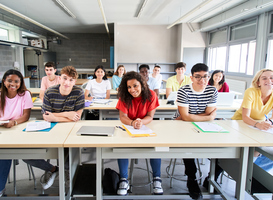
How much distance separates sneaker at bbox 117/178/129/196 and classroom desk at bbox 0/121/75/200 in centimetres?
50

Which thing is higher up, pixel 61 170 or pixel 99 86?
pixel 99 86

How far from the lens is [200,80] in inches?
84.2

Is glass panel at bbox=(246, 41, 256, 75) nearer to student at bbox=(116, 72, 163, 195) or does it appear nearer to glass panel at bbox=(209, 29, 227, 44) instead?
glass panel at bbox=(209, 29, 227, 44)

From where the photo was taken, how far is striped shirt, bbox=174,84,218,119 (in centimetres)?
217

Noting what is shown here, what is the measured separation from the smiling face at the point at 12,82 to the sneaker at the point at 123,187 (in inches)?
53.8

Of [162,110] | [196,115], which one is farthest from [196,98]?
[162,110]

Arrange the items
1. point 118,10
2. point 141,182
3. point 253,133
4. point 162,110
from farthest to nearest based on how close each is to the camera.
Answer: point 118,10 → point 162,110 → point 141,182 → point 253,133

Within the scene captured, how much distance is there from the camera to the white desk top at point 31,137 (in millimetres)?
1514

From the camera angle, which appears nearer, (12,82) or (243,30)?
(12,82)

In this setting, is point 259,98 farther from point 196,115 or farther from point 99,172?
point 99,172

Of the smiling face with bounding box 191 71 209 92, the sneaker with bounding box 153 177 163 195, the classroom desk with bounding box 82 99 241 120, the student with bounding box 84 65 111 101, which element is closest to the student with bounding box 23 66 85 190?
the classroom desk with bounding box 82 99 241 120

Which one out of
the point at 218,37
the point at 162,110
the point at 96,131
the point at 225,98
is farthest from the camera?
the point at 218,37

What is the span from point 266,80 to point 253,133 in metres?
0.62

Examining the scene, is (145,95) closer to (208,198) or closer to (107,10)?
(208,198)
